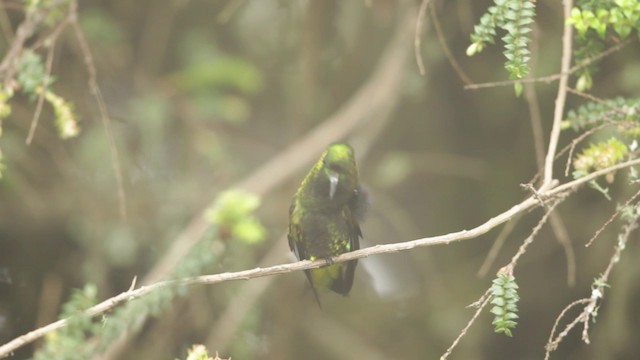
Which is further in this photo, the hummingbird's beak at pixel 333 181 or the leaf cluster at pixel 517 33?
the hummingbird's beak at pixel 333 181

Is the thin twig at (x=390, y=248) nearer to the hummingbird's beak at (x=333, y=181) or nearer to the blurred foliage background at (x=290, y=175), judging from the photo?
the hummingbird's beak at (x=333, y=181)

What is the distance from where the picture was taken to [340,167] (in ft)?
6.48

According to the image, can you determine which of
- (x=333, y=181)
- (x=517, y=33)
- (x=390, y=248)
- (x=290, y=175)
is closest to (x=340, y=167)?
(x=333, y=181)

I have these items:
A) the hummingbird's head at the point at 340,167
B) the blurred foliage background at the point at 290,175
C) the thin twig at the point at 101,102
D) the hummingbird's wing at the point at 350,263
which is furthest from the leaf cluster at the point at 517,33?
the blurred foliage background at the point at 290,175

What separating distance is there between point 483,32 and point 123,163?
252 cm

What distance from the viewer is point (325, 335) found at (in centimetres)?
428

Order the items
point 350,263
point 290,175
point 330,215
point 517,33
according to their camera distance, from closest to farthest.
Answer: point 517,33 → point 330,215 → point 350,263 → point 290,175

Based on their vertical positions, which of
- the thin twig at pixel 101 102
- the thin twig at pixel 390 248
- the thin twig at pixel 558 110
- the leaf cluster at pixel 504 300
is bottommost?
the leaf cluster at pixel 504 300

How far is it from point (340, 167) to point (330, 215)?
9.8 inches

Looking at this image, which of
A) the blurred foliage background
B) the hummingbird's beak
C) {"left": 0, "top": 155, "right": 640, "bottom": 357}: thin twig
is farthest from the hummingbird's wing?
the blurred foliage background

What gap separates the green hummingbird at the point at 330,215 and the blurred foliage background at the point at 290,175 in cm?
111

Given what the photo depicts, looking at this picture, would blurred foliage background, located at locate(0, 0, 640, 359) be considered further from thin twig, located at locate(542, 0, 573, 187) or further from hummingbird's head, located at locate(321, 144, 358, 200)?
hummingbird's head, located at locate(321, 144, 358, 200)

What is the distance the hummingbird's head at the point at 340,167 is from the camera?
6.46 ft

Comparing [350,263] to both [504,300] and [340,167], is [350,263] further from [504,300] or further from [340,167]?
[504,300]
